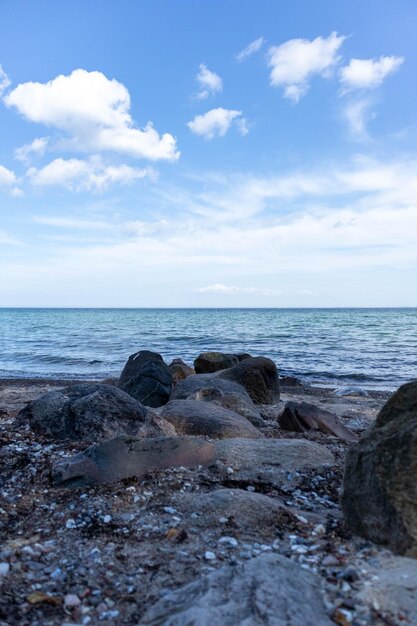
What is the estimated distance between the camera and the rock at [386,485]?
10.1 feet

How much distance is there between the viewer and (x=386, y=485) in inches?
126

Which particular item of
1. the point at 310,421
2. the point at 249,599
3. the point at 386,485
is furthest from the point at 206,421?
the point at 249,599

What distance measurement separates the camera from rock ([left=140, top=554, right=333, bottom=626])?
235 cm

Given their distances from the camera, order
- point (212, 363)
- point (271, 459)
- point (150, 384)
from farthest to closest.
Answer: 1. point (212, 363)
2. point (150, 384)
3. point (271, 459)

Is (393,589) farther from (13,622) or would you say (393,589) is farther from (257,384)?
(257,384)

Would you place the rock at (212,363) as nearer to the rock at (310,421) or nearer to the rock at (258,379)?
the rock at (258,379)

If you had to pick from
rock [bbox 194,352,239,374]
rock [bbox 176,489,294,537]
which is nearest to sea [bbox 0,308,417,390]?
rock [bbox 194,352,239,374]

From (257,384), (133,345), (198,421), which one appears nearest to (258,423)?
(198,421)

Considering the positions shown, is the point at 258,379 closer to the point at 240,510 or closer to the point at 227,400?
the point at 227,400

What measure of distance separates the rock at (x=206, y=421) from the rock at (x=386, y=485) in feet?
9.31

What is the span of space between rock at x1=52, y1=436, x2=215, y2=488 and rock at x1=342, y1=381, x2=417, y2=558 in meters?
1.57

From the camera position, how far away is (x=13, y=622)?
251cm

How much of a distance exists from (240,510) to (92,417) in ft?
9.04

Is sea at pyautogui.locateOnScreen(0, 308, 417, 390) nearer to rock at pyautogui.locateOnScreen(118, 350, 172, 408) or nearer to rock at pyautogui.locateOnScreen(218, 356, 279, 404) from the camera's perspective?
rock at pyautogui.locateOnScreen(218, 356, 279, 404)
